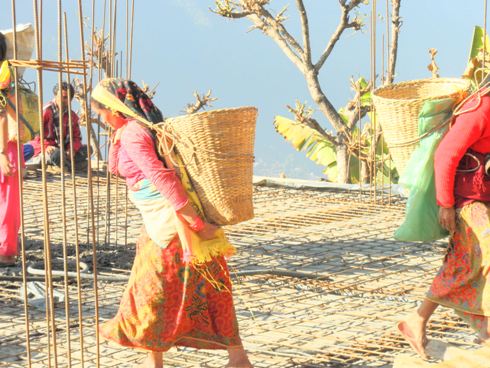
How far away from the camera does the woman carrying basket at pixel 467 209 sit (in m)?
3.57

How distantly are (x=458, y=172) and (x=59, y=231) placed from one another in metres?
4.20

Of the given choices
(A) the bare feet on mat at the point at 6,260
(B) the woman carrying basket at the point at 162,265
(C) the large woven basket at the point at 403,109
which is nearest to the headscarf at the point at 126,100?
(B) the woman carrying basket at the point at 162,265

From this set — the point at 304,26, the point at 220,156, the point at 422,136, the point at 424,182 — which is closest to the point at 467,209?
the point at 424,182

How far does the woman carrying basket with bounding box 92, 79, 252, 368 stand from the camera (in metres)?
3.66

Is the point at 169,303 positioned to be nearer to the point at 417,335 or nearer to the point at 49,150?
the point at 417,335

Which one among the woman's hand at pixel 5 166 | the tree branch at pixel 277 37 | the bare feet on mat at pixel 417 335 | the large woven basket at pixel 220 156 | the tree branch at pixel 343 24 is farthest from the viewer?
the tree branch at pixel 277 37

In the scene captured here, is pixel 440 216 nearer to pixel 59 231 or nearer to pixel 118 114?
pixel 118 114

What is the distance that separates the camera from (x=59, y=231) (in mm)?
7297

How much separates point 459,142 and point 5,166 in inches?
122

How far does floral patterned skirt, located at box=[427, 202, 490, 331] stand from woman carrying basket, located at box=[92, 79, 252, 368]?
2.73 feet

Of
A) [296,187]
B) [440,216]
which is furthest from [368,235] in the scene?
[440,216]

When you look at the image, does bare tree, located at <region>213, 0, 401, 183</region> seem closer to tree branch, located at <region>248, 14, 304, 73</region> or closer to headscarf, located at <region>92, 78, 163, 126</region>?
tree branch, located at <region>248, 14, 304, 73</region>

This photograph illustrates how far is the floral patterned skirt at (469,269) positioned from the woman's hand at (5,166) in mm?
2918

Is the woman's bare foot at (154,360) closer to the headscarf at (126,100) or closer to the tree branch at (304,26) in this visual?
the headscarf at (126,100)
